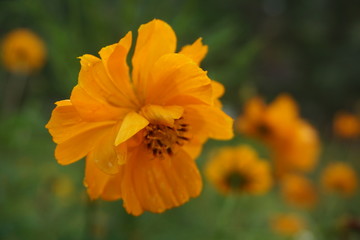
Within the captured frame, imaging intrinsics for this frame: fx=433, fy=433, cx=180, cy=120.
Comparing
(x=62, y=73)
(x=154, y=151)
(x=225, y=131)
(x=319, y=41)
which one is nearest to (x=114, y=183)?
(x=154, y=151)

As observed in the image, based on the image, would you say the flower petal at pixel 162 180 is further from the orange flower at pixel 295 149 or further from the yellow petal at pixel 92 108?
the orange flower at pixel 295 149

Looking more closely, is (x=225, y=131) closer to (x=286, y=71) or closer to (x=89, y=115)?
(x=89, y=115)

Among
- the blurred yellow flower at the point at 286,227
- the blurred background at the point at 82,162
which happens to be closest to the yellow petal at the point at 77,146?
the blurred background at the point at 82,162

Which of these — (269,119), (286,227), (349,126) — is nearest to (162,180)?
(269,119)

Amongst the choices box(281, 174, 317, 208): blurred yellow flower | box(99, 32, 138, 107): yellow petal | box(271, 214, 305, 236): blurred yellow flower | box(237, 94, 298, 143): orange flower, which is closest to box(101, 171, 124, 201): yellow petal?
box(99, 32, 138, 107): yellow petal

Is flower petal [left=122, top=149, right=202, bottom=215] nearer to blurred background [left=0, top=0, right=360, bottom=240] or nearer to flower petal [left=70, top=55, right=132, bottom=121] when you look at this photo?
flower petal [left=70, top=55, right=132, bottom=121]

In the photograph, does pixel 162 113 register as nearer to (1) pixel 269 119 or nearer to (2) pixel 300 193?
(1) pixel 269 119
